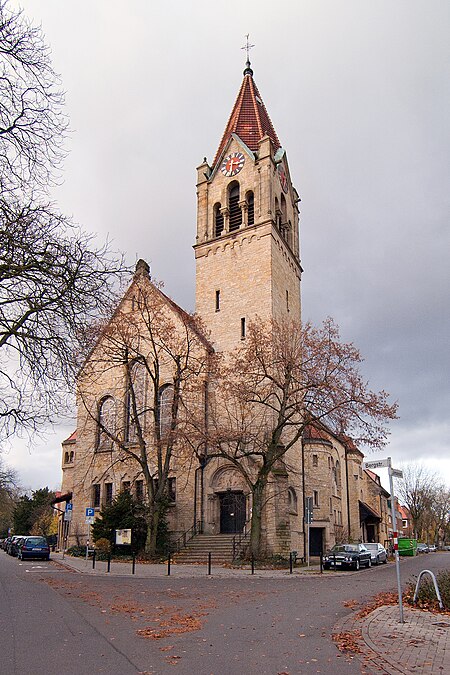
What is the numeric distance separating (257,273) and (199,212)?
24.9 ft

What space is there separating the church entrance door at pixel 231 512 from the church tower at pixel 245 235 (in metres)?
9.02

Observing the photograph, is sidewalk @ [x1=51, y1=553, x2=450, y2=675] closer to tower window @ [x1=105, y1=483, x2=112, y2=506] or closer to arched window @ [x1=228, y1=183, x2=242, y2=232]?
tower window @ [x1=105, y1=483, x2=112, y2=506]

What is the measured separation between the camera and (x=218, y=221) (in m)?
40.8

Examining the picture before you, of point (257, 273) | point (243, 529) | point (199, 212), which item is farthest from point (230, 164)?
point (243, 529)

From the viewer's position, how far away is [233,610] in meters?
12.4

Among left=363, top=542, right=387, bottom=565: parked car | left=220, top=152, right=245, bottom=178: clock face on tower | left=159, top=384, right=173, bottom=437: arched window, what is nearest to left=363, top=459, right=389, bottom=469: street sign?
left=159, top=384, right=173, bottom=437: arched window

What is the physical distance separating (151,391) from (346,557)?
15.3 m

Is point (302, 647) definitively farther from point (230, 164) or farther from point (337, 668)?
point (230, 164)

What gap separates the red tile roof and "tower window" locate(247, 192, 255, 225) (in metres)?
3.78

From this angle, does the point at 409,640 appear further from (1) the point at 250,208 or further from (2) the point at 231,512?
(1) the point at 250,208

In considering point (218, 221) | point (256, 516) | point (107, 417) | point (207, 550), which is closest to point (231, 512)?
point (207, 550)

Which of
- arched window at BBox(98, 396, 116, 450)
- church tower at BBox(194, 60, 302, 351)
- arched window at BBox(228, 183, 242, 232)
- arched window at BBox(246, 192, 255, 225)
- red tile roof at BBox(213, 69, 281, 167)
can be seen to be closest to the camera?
arched window at BBox(98, 396, 116, 450)

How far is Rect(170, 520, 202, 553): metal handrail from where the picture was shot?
31.7 metres

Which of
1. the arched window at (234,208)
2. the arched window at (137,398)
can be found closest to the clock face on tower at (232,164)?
the arched window at (234,208)
